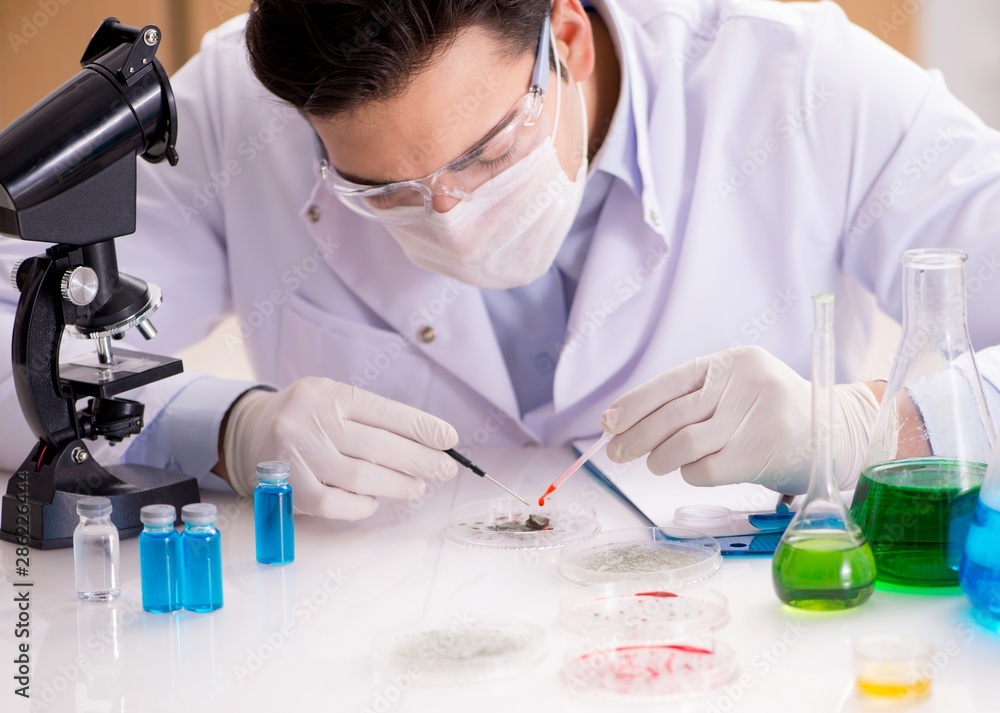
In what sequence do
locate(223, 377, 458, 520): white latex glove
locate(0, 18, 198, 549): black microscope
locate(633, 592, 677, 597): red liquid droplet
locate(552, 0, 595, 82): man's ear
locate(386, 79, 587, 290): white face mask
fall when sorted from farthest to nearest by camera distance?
locate(552, 0, 595, 82): man's ear < locate(386, 79, 587, 290): white face mask < locate(223, 377, 458, 520): white latex glove < locate(0, 18, 198, 549): black microscope < locate(633, 592, 677, 597): red liquid droplet

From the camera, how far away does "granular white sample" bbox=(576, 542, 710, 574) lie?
1338 mm

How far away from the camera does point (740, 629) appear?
3.86ft

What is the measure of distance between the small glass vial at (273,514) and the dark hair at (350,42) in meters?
0.57

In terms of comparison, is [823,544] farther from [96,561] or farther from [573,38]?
[573,38]

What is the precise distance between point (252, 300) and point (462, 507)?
3.02 ft

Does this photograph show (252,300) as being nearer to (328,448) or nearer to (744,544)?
(328,448)

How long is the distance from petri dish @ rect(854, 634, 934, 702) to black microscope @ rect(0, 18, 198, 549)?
3.49 feet

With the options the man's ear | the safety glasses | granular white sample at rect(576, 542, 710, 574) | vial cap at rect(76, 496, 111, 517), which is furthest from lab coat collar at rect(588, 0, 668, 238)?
vial cap at rect(76, 496, 111, 517)

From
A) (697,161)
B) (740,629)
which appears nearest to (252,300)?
(697,161)

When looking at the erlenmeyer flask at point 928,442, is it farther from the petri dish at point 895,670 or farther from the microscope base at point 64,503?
the microscope base at point 64,503

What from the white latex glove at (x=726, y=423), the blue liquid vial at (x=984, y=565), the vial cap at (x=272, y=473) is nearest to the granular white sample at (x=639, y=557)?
the white latex glove at (x=726, y=423)

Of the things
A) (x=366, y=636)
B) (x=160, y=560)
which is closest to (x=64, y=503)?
(x=160, y=560)

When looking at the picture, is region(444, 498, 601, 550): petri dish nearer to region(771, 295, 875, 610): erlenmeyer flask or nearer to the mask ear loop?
region(771, 295, 875, 610): erlenmeyer flask

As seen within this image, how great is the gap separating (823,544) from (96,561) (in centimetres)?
93
